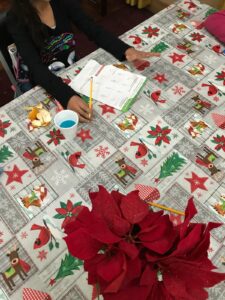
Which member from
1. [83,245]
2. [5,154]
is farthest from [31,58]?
[83,245]

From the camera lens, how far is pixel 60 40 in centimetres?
130

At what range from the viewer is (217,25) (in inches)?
47.8

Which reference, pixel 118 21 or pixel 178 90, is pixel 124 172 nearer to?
pixel 178 90

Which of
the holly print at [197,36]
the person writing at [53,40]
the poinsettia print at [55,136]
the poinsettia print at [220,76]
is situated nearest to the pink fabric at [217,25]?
the holly print at [197,36]

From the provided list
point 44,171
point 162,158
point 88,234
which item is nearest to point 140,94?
point 162,158

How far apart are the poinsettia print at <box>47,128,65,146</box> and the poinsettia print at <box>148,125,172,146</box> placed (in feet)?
1.01

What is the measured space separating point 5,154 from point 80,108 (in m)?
0.30

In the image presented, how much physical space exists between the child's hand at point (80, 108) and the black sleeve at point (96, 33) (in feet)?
1.05

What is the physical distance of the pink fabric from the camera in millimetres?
1201

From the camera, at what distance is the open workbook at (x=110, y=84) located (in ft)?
3.38

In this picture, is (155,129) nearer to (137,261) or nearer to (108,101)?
(108,101)

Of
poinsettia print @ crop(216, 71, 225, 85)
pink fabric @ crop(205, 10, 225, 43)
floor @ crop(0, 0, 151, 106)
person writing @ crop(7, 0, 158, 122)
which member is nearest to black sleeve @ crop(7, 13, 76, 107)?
person writing @ crop(7, 0, 158, 122)

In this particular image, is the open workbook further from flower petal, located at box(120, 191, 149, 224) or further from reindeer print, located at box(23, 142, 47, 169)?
flower petal, located at box(120, 191, 149, 224)

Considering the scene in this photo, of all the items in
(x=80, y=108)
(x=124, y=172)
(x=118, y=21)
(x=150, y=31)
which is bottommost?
(x=118, y=21)
